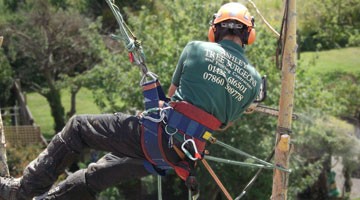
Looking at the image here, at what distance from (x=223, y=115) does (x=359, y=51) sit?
1009 inches

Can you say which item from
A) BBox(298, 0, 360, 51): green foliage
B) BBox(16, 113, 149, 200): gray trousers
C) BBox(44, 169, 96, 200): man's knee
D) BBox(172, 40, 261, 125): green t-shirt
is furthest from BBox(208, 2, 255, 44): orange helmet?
BBox(298, 0, 360, 51): green foliage

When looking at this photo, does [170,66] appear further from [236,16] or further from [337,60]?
[337,60]

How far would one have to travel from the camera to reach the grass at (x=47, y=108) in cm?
1944

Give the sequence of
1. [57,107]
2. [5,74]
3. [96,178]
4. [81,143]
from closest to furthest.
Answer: [81,143] → [96,178] → [5,74] → [57,107]

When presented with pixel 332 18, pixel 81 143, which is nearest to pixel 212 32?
pixel 81 143

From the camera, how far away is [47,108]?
21.9 metres

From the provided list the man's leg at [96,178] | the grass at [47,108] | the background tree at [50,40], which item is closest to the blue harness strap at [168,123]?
the man's leg at [96,178]

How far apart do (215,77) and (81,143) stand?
1.04 metres

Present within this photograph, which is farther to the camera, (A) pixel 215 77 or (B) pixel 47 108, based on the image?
(B) pixel 47 108

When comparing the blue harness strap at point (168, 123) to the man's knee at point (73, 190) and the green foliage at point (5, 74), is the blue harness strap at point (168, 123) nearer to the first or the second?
the man's knee at point (73, 190)

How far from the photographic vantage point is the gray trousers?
371 cm

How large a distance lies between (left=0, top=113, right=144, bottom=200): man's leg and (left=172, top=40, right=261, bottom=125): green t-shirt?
0.40 metres

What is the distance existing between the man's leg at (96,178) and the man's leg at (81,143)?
84 mm

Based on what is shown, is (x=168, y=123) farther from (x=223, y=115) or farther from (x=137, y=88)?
(x=137, y=88)
